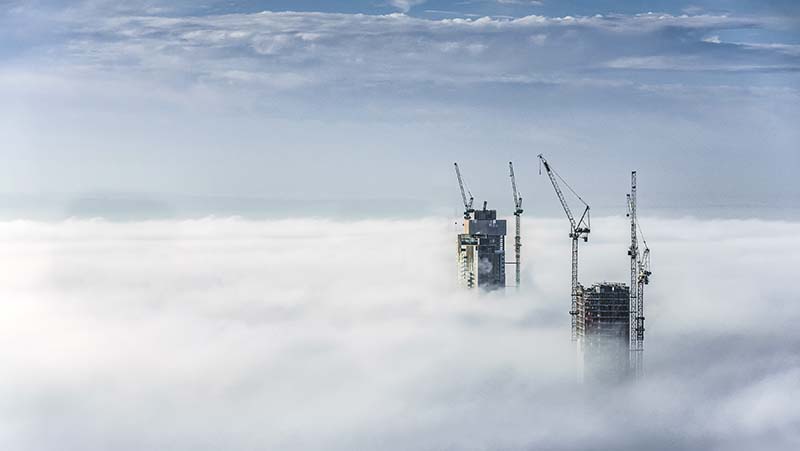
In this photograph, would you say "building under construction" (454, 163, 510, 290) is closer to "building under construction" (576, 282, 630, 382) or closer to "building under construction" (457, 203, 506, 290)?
"building under construction" (457, 203, 506, 290)

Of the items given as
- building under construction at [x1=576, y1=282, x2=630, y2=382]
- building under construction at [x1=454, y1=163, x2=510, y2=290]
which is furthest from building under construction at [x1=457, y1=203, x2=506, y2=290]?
building under construction at [x1=576, y1=282, x2=630, y2=382]

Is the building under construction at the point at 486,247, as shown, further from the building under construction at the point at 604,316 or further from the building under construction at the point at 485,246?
the building under construction at the point at 604,316

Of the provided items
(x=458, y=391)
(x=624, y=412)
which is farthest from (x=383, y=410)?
(x=624, y=412)

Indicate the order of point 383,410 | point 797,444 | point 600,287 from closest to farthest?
point 600,287, point 797,444, point 383,410

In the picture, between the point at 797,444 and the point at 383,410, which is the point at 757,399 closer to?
the point at 797,444

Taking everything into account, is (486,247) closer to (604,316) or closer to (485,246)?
(485,246)

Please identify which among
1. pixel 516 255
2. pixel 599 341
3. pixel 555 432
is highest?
pixel 516 255

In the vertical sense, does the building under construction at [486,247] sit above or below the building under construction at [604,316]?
above

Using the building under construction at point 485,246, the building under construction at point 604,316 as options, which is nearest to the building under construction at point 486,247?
the building under construction at point 485,246
